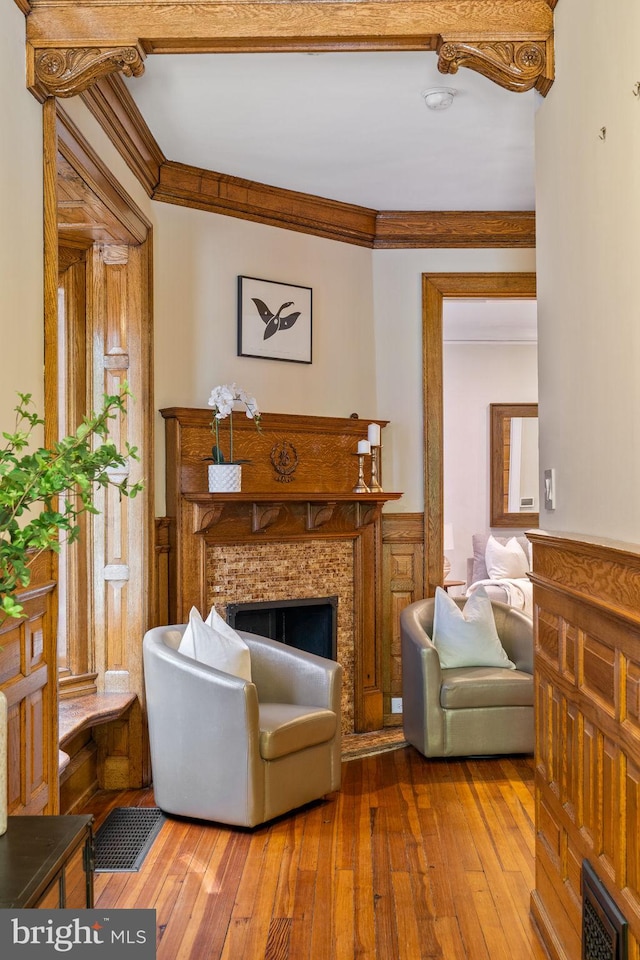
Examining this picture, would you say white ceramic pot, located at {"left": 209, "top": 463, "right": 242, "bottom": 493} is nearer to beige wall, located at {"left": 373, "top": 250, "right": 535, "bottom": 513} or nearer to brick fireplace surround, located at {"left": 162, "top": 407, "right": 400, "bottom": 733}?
brick fireplace surround, located at {"left": 162, "top": 407, "right": 400, "bottom": 733}

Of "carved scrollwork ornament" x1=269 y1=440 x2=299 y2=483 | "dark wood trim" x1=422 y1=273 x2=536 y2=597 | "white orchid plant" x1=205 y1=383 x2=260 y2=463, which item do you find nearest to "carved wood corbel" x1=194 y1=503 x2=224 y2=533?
"white orchid plant" x1=205 y1=383 x2=260 y2=463

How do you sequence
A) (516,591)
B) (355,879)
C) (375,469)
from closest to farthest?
(355,879)
(375,469)
(516,591)

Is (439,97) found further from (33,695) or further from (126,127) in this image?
(33,695)

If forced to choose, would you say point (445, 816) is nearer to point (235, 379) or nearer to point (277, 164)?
point (235, 379)

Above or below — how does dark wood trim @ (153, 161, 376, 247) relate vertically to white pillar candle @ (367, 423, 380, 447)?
above

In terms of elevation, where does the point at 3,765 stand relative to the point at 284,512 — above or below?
below

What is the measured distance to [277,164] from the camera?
462 cm

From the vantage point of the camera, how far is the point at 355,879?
327 cm

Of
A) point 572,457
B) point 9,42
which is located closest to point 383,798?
point 572,457

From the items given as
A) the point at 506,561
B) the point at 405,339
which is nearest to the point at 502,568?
the point at 506,561

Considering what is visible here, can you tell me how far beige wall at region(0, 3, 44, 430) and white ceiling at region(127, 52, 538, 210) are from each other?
91 centimetres

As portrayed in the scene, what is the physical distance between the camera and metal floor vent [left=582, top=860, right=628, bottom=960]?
1981 millimetres

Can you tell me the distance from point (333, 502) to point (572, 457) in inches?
103

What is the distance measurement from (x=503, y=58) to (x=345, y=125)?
145 centimetres
